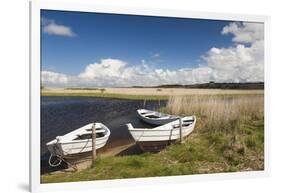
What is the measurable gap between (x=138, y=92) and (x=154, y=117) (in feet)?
1.12

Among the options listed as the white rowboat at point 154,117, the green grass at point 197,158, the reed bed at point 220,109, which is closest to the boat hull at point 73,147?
the green grass at point 197,158

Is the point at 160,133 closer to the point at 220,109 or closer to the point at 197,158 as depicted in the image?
the point at 197,158

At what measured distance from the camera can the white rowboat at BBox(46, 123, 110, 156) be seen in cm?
475

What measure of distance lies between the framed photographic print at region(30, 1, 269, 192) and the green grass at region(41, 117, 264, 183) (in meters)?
0.01

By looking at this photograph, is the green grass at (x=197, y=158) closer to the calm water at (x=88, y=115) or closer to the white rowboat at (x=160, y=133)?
→ the white rowboat at (x=160, y=133)

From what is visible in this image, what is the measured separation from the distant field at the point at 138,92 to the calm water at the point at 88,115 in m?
0.05

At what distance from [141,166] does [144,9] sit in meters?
1.78

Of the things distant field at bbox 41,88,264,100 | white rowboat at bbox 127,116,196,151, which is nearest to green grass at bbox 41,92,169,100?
distant field at bbox 41,88,264,100

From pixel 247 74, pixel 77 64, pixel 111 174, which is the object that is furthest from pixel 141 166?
pixel 247 74

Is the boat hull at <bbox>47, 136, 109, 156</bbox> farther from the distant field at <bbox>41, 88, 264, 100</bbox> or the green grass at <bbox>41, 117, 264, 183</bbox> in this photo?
the distant field at <bbox>41, 88, 264, 100</bbox>

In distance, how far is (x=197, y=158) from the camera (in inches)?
210

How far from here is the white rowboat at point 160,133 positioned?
16.7 ft

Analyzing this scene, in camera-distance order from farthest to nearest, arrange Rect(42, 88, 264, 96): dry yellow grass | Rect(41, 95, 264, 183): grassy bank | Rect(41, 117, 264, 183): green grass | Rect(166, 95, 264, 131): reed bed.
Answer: Rect(166, 95, 264, 131): reed bed, Rect(41, 95, 264, 183): grassy bank, Rect(41, 117, 264, 183): green grass, Rect(42, 88, 264, 96): dry yellow grass

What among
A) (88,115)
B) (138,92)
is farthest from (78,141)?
(138,92)
